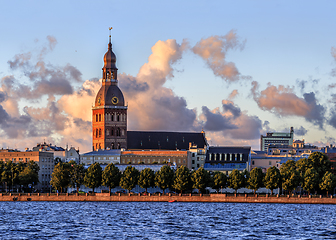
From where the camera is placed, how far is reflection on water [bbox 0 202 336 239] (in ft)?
343

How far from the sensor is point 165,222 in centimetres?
12112

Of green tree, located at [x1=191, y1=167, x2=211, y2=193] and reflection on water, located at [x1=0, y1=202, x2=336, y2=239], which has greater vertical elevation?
green tree, located at [x1=191, y1=167, x2=211, y2=193]

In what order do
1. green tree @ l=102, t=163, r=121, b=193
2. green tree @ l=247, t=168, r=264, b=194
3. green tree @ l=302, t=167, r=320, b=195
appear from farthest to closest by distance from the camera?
1. green tree @ l=102, t=163, r=121, b=193
2. green tree @ l=247, t=168, r=264, b=194
3. green tree @ l=302, t=167, r=320, b=195

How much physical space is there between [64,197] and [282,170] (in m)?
50.8

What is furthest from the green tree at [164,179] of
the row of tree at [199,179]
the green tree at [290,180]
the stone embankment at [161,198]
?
the green tree at [290,180]

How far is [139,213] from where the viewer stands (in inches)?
5453

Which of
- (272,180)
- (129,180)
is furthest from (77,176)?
(272,180)

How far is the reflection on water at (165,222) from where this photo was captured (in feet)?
343

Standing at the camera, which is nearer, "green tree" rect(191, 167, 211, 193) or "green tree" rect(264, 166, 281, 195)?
"green tree" rect(264, 166, 281, 195)

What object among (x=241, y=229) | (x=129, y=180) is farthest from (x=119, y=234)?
(x=129, y=180)

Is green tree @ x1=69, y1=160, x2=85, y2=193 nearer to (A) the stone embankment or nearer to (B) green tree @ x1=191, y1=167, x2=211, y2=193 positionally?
(A) the stone embankment

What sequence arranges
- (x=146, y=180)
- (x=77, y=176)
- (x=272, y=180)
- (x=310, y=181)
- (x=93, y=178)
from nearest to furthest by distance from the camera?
1. (x=272, y=180)
2. (x=310, y=181)
3. (x=146, y=180)
4. (x=93, y=178)
5. (x=77, y=176)

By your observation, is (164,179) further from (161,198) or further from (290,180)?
(290,180)

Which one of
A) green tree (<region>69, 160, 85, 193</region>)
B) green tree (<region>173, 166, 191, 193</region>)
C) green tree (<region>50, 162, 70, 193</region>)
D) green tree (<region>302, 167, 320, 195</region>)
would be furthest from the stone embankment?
green tree (<region>50, 162, 70, 193</region>)
